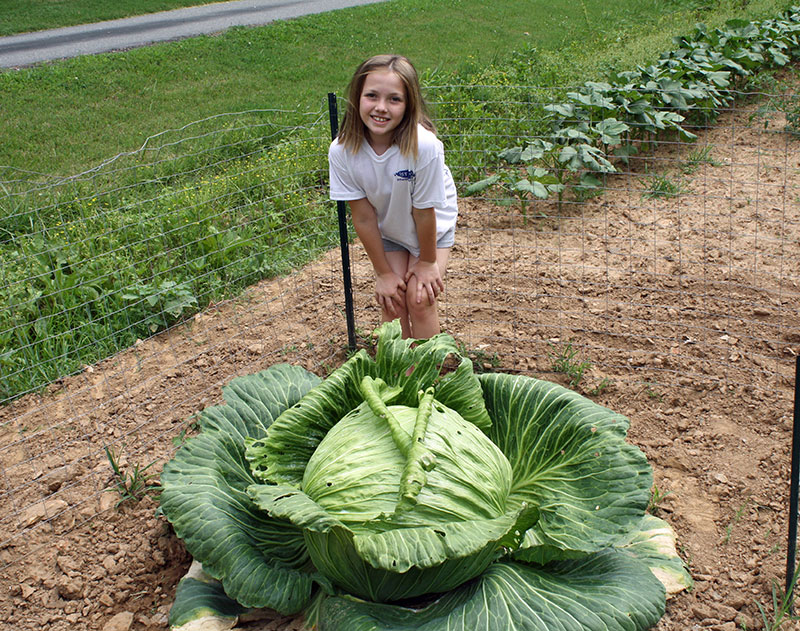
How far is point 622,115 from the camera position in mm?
6465

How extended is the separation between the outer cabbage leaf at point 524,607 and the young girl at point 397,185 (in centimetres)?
153

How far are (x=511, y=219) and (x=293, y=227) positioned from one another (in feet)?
5.22

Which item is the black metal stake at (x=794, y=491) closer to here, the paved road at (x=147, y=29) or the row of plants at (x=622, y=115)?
the row of plants at (x=622, y=115)

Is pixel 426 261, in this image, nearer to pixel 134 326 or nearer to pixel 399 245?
pixel 399 245

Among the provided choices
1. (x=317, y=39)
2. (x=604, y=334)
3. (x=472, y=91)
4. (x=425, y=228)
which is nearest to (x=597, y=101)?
(x=472, y=91)

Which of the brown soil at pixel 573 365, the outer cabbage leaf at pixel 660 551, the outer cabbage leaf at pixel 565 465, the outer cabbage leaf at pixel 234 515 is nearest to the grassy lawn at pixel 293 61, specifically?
the brown soil at pixel 573 365

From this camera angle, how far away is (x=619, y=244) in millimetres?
5141

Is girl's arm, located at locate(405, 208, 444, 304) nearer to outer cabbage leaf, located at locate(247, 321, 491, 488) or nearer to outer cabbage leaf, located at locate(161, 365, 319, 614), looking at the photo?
outer cabbage leaf, located at locate(247, 321, 491, 488)

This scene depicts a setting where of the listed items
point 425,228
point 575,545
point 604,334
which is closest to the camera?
point 575,545

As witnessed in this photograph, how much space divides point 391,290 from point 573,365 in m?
1.05

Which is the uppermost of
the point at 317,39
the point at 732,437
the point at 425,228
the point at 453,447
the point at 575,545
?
the point at 317,39

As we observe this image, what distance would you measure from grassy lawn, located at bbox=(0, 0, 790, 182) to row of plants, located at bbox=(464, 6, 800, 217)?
954 millimetres

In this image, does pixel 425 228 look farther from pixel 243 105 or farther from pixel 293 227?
pixel 243 105

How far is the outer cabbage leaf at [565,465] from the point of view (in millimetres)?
2441
